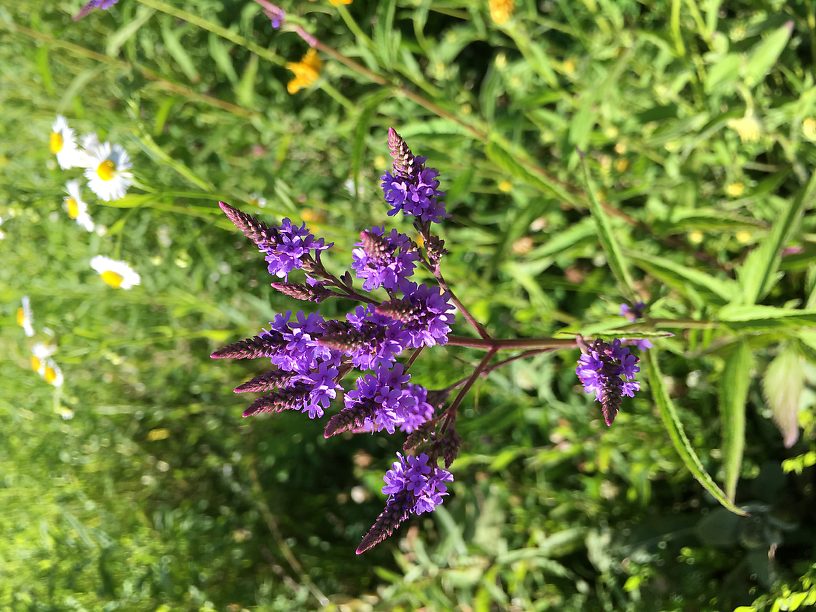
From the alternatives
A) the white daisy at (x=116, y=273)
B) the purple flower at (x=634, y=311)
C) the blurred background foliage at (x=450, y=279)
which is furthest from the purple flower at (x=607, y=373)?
the white daisy at (x=116, y=273)

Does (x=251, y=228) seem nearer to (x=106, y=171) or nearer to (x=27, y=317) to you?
(x=106, y=171)

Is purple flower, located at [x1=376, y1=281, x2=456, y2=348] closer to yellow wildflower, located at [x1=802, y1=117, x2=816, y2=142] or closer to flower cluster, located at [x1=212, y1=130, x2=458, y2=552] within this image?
flower cluster, located at [x1=212, y1=130, x2=458, y2=552]

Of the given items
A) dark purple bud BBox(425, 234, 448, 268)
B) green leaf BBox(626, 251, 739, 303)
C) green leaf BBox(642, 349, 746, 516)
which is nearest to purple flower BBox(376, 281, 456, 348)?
dark purple bud BBox(425, 234, 448, 268)

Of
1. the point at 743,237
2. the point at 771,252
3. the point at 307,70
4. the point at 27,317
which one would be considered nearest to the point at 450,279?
the point at 307,70

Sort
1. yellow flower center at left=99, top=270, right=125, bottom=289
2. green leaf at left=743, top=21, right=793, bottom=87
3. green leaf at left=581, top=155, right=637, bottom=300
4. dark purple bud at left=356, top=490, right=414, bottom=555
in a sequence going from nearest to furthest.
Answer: dark purple bud at left=356, top=490, right=414, bottom=555 → green leaf at left=581, top=155, right=637, bottom=300 → green leaf at left=743, top=21, right=793, bottom=87 → yellow flower center at left=99, top=270, right=125, bottom=289

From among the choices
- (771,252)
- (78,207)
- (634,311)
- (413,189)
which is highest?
(413,189)

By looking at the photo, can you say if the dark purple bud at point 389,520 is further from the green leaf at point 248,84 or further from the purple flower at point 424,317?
the green leaf at point 248,84

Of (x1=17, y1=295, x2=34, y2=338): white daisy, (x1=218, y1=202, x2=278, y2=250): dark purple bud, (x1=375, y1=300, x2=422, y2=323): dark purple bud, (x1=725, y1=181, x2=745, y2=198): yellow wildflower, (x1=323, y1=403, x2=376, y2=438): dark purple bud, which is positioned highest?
(x1=218, y1=202, x2=278, y2=250): dark purple bud
